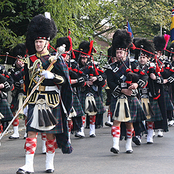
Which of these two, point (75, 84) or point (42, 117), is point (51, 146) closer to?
point (42, 117)

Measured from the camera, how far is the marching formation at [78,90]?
522 cm

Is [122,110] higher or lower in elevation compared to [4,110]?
higher

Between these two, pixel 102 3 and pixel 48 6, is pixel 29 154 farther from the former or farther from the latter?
pixel 102 3

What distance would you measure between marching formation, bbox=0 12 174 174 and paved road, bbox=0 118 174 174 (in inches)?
9.9

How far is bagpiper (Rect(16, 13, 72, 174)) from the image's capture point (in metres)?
5.12

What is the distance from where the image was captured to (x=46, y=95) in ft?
17.1

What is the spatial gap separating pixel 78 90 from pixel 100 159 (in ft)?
9.97

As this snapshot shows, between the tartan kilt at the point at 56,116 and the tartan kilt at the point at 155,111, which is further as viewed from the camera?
the tartan kilt at the point at 155,111

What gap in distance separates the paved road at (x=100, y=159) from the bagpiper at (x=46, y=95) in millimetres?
418

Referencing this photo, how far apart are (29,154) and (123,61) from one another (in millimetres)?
2564

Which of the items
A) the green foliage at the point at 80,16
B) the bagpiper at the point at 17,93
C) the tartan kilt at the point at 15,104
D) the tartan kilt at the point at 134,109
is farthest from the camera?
the green foliage at the point at 80,16

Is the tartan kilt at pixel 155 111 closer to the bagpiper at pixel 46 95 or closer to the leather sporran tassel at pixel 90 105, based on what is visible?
the leather sporran tassel at pixel 90 105

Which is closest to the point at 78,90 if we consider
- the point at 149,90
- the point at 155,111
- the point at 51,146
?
the point at 149,90

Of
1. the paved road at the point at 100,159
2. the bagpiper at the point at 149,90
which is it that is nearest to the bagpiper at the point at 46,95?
the paved road at the point at 100,159
